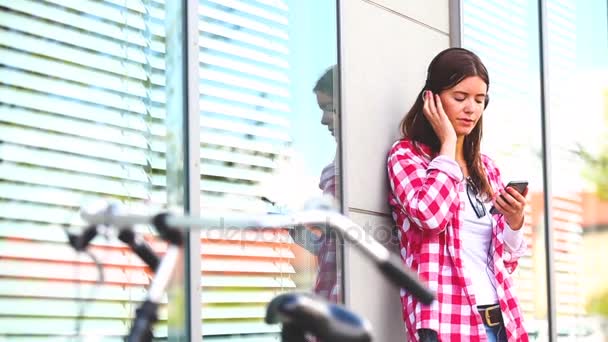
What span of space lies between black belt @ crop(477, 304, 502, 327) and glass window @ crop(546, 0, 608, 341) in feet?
4.55

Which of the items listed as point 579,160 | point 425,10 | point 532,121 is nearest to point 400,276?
point 425,10

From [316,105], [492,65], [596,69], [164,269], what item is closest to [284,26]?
[316,105]

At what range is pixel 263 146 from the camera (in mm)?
2986

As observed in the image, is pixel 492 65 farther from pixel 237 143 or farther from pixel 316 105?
pixel 237 143

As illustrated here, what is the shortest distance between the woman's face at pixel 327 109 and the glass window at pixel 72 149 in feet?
2.24

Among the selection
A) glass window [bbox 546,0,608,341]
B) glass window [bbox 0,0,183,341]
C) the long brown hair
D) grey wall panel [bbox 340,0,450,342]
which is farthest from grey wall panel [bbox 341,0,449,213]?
glass window [bbox 546,0,608,341]

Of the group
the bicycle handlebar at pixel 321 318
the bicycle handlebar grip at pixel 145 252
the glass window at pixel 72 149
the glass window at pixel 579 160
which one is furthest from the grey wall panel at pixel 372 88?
the bicycle handlebar at pixel 321 318

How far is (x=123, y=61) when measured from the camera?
254cm

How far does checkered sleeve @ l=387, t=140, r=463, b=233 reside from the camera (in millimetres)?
3080

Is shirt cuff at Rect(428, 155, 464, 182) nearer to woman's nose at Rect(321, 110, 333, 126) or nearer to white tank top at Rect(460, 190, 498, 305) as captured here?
white tank top at Rect(460, 190, 498, 305)

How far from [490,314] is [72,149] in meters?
1.38

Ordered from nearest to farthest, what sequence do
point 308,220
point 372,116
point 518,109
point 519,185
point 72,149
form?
1. point 308,220
2. point 72,149
3. point 519,185
4. point 372,116
5. point 518,109

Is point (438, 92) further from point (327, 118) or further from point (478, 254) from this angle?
point (478, 254)

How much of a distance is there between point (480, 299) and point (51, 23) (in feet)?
4.92
